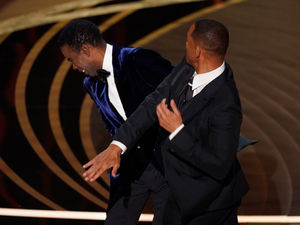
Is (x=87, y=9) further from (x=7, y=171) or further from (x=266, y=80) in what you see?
(x=7, y=171)

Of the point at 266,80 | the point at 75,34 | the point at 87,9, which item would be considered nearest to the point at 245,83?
the point at 266,80

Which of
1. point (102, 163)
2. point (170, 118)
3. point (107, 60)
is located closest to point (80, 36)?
→ point (107, 60)

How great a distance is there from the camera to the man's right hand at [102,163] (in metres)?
2.41

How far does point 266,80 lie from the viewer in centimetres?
586

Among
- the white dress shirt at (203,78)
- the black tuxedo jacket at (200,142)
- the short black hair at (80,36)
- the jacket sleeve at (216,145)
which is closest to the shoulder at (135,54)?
the short black hair at (80,36)

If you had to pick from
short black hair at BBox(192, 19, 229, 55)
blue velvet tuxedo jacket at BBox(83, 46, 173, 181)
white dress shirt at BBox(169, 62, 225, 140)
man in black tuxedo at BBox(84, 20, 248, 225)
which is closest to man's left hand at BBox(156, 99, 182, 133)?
man in black tuxedo at BBox(84, 20, 248, 225)

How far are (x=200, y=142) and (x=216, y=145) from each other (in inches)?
3.9

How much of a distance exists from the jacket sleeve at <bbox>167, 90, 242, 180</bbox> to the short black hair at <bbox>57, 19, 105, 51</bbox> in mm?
749

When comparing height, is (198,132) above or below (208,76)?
below

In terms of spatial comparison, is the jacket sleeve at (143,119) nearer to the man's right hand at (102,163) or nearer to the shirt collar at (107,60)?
the man's right hand at (102,163)

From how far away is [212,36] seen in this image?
2209 mm

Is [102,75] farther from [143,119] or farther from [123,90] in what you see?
[143,119]

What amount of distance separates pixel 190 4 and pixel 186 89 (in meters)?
5.68

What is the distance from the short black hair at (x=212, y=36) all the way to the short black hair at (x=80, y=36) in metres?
0.67
